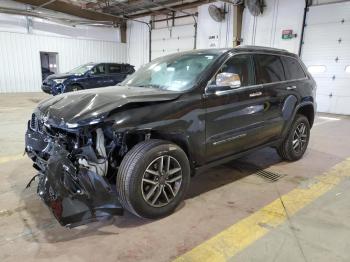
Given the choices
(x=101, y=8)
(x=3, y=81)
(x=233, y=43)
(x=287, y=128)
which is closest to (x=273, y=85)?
(x=287, y=128)

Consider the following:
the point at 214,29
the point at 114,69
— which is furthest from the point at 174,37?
the point at 114,69

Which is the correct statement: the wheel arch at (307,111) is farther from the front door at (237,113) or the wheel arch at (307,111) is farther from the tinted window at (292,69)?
the front door at (237,113)

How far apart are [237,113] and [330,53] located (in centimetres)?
819

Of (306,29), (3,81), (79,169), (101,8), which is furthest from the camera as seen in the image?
(101,8)

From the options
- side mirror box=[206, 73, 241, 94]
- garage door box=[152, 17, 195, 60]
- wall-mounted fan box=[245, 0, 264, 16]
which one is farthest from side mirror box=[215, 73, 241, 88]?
garage door box=[152, 17, 195, 60]

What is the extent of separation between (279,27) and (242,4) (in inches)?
71.4

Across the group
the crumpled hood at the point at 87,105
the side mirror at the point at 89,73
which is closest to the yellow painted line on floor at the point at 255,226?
the crumpled hood at the point at 87,105

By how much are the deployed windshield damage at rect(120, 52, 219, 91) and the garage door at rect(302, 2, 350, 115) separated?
8.03 m

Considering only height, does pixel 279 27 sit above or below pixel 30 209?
above

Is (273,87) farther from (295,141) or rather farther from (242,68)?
(295,141)

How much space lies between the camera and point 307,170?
3.88 meters

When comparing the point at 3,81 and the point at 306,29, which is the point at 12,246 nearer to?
the point at 306,29

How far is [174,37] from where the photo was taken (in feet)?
48.9

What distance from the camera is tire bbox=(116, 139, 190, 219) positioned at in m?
2.32
